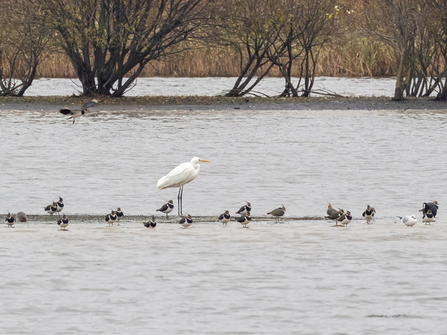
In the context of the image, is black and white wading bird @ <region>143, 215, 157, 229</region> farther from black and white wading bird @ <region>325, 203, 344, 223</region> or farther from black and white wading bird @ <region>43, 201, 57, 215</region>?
black and white wading bird @ <region>325, 203, 344, 223</region>

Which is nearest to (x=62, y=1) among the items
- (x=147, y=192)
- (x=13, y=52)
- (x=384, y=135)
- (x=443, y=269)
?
(x=13, y=52)

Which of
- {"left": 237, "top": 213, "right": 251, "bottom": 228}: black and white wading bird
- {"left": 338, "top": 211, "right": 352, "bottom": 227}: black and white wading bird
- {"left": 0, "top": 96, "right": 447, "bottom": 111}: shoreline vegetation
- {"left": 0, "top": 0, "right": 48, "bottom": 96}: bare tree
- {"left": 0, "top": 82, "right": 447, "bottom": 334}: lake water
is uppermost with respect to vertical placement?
{"left": 0, "top": 0, "right": 48, "bottom": 96}: bare tree

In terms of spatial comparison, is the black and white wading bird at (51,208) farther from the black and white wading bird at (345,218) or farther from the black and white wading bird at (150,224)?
the black and white wading bird at (345,218)

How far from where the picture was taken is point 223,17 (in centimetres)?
3447

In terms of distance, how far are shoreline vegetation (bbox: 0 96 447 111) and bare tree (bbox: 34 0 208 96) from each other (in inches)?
43.1

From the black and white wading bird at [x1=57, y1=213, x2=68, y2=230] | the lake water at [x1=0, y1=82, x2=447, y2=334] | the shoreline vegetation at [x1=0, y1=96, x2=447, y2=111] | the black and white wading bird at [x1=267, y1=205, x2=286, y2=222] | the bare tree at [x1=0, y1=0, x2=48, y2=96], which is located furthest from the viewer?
the shoreline vegetation at [x1=0, y1=96, x2=447, y2=111]

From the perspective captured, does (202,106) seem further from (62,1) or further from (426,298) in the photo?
(426,298)

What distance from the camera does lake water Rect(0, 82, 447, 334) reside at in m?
7.77

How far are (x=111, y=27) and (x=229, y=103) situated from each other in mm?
4659

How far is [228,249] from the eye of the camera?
1062 centimetres

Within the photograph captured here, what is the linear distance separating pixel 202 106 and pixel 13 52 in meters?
6.44

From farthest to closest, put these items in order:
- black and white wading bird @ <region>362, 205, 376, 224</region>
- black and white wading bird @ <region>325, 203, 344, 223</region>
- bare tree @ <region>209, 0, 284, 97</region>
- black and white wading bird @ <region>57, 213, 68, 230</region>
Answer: bare tree @ <region>209, 0, 284, 97</region>, black and white wading bird @ <region>362, 205, 376, 224</region>, black and white wading bird @ <region>325, 203, 344, 223</region>, black and white wading bird @ <region>57, 213, 68, 230</region>

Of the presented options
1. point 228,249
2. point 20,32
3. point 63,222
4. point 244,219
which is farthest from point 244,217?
point 20,32

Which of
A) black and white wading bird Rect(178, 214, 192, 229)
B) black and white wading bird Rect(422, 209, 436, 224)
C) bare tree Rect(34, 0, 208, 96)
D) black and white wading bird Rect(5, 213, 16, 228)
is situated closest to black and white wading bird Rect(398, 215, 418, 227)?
black and white wading bird Rect(422, 209, 436, 224)
